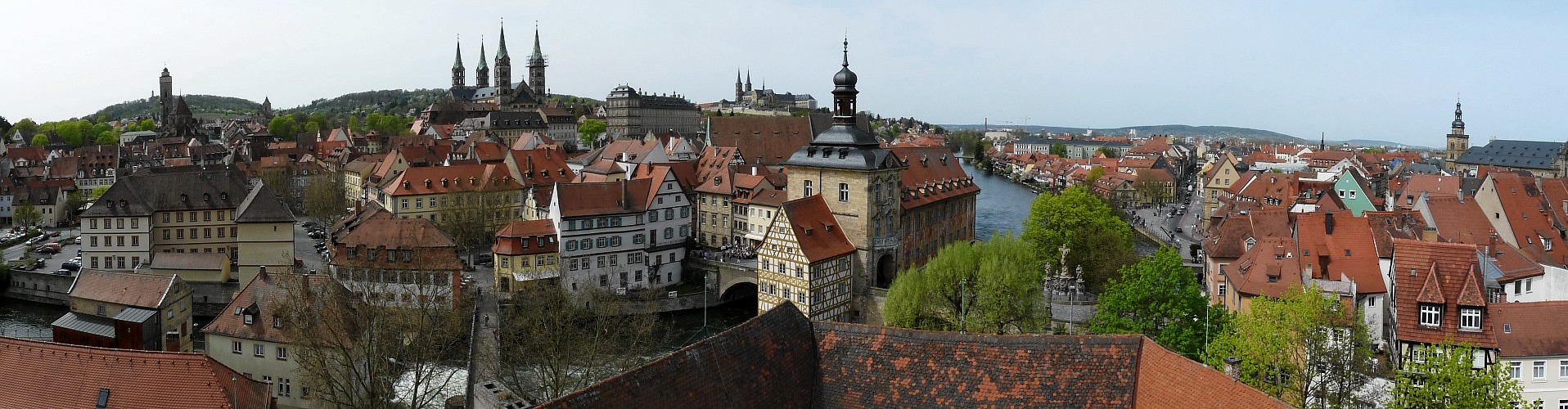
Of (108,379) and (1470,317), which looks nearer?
(108,379)

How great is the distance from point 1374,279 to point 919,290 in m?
14.3

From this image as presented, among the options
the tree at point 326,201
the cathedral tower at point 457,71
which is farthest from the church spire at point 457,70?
the tree at point 326,201

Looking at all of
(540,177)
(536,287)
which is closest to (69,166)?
(540,177)

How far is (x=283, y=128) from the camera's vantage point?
146000 mm

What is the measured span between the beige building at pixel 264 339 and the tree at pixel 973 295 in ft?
61.7

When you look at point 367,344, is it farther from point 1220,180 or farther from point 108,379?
point 1220,180

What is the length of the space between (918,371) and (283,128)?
147 m

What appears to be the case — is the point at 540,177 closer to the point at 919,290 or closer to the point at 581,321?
the point at 581,321

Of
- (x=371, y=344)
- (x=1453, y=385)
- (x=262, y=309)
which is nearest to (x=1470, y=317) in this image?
(x=1453, y=385)

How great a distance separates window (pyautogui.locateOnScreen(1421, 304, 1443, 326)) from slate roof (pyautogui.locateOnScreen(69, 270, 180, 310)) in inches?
1529

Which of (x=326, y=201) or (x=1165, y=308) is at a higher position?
(x=326, y=201)

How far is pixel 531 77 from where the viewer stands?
174m

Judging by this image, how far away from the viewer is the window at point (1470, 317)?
28531mm

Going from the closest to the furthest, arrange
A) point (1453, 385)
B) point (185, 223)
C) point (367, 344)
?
1. point (1453, 385)
2. point (367, 344)
3. point (185, 223)
